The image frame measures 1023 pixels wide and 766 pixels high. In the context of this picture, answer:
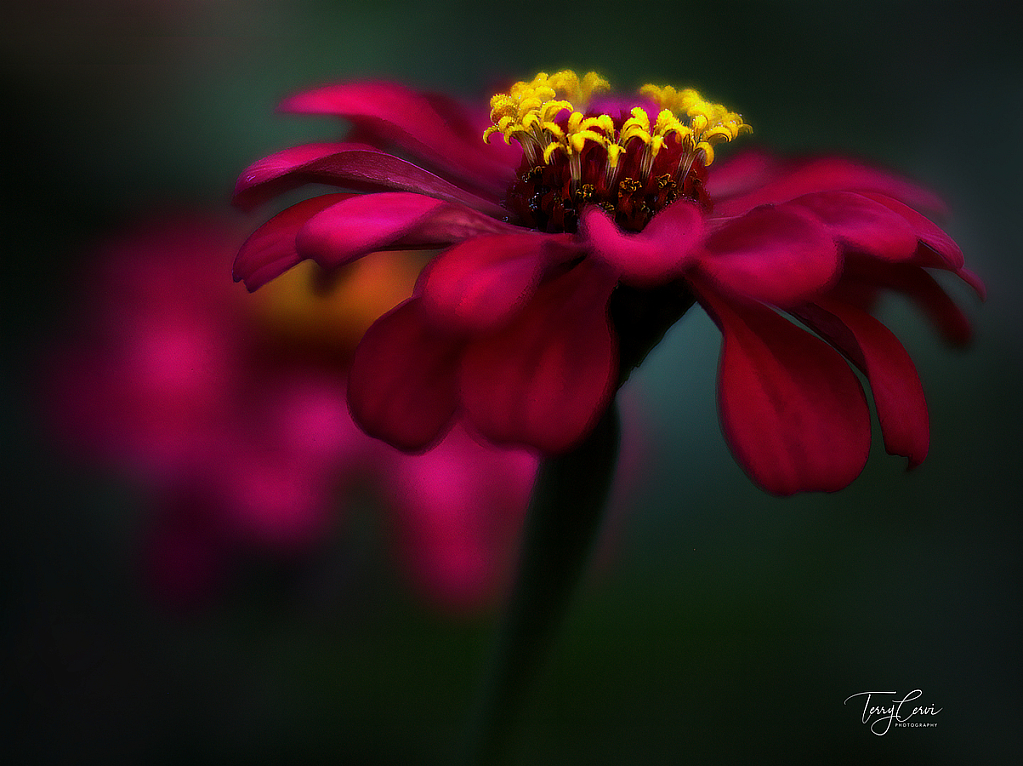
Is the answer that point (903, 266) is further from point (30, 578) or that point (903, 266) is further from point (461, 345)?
point (30, 578)

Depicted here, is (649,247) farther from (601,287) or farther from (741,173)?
(741,173)

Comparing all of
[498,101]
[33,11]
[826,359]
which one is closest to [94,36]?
[33,11]

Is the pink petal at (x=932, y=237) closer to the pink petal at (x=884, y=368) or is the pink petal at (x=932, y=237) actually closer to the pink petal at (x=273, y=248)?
the pink petal at (x=884, y=368)

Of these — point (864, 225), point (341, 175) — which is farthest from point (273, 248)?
point (864, 225)

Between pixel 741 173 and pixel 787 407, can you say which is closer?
pixel 787 407

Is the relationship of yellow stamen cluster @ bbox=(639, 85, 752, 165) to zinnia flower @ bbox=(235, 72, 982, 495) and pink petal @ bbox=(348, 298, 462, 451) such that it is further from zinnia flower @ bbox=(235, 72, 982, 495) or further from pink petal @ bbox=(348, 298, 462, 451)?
pink petal @ bbox=(348, 298, 462, 451)

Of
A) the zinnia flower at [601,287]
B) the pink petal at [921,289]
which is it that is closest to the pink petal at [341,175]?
the zinnia flower at [601,287]
